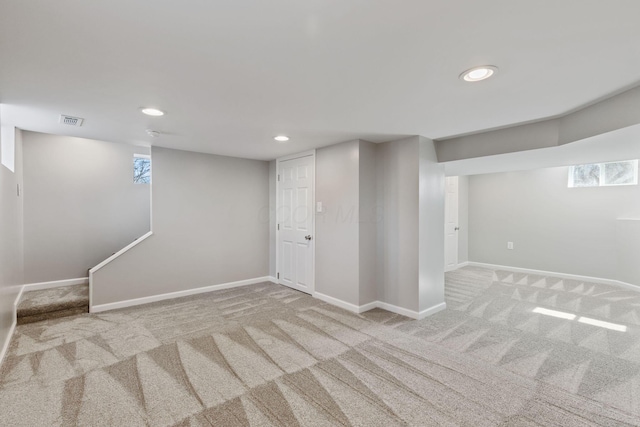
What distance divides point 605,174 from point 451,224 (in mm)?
2647

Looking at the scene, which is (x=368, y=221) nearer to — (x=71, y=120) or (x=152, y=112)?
(x=152, y=112)

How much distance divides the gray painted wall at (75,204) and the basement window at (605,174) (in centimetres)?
758

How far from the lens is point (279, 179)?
5.04 metres

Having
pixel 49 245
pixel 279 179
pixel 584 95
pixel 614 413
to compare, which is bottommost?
pixel 614 413

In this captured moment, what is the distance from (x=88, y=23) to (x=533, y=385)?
3.57m

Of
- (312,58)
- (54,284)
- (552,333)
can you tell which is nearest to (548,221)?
(552,333)

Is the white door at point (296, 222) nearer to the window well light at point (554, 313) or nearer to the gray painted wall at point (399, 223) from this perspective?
the gray painted wall at point (399, 223)

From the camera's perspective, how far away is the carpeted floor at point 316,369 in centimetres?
187

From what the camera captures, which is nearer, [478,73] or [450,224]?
[478,73]

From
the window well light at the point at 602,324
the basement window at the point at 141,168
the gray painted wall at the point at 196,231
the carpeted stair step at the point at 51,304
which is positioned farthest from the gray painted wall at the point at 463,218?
the carpeted stair step at the point at 51,304

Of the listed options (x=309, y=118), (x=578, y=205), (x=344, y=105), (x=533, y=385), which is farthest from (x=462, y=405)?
(x=578, y=205)

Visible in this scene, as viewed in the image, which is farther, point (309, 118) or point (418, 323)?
point (418, 323)

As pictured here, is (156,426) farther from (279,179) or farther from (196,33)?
(279,179)

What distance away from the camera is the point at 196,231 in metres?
4.55
